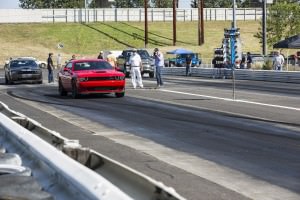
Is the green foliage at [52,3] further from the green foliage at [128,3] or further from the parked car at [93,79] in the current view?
the parked car at [93,79]

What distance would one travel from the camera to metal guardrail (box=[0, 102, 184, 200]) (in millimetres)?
4152

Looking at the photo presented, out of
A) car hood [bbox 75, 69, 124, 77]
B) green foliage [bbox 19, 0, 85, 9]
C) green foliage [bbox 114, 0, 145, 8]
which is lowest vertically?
car hood [bbox 75, 69, 124, 77]

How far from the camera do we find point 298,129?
1421 cm

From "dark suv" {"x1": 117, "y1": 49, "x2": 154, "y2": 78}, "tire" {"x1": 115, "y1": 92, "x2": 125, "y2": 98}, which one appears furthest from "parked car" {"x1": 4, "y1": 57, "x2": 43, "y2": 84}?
"tire" {"x1": 115, "y1": 92, "x2": 125, "y2": 98}

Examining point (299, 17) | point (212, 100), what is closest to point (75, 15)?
point (299, 17)

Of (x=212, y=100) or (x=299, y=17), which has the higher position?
(x=299, y=17)

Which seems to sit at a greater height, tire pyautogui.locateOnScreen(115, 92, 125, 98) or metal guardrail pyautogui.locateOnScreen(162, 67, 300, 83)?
metal guardrail pyautogui.locateOnScreen(162, 67, 300, 83)

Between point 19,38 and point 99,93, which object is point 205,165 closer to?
point 99,93

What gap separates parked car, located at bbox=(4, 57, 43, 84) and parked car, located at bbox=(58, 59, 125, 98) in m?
12.4

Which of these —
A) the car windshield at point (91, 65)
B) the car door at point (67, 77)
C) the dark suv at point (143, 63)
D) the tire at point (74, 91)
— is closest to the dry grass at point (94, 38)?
the dark suv at point (143, 63)

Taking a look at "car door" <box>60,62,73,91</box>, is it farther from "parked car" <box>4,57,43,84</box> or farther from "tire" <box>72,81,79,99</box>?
"parked car" <box>4,57,43,84</box>

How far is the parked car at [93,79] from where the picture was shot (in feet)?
80.0

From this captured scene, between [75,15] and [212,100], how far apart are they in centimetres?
8139

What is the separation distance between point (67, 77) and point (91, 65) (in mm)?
1038
